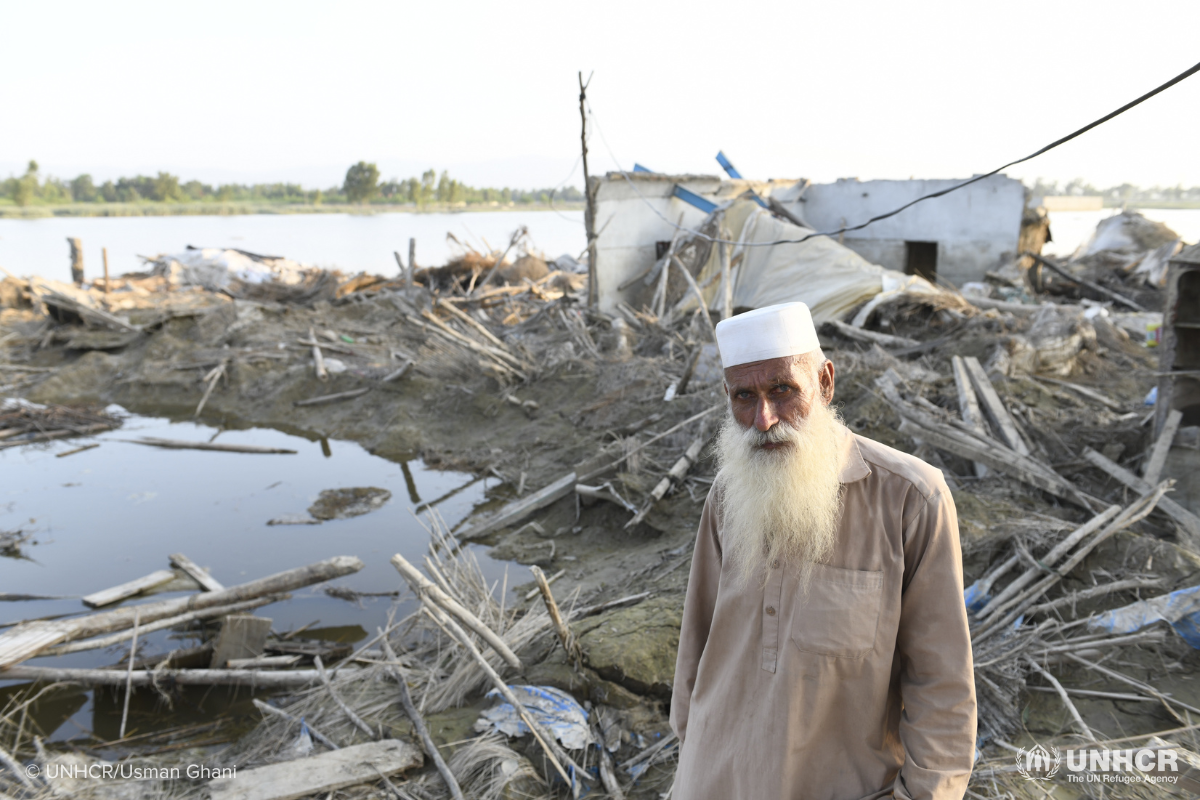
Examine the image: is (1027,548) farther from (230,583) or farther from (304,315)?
(304,315)

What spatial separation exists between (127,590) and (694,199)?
38.3 feet

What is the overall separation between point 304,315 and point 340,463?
8043mm

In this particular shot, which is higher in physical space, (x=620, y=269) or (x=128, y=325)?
(x=620, y=269)

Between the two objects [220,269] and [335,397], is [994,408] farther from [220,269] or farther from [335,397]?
[220,269]

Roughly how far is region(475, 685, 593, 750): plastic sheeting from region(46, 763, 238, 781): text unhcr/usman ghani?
1255 mm

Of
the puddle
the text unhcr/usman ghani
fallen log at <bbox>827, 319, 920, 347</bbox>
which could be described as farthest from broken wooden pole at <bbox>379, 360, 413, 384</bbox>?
the text unhcr/usman ghani

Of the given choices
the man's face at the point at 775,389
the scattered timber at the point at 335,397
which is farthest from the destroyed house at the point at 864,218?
the man's face at the point at 775,389

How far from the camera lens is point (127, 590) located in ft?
20.5

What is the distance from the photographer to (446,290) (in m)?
18.6

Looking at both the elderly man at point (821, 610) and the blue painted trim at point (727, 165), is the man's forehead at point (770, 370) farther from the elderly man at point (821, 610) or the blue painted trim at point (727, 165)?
the blue painted trim at point (727, 165)

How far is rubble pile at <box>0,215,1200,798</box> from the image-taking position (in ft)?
11.5

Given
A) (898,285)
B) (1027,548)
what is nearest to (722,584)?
(1027,548)

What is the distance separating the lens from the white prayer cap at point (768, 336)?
1742mm

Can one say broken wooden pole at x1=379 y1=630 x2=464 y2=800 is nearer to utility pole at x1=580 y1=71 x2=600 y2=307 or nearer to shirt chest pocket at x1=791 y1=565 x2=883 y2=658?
shirt chest pocket at x1=791 y1=565 x2=883 y2=658
